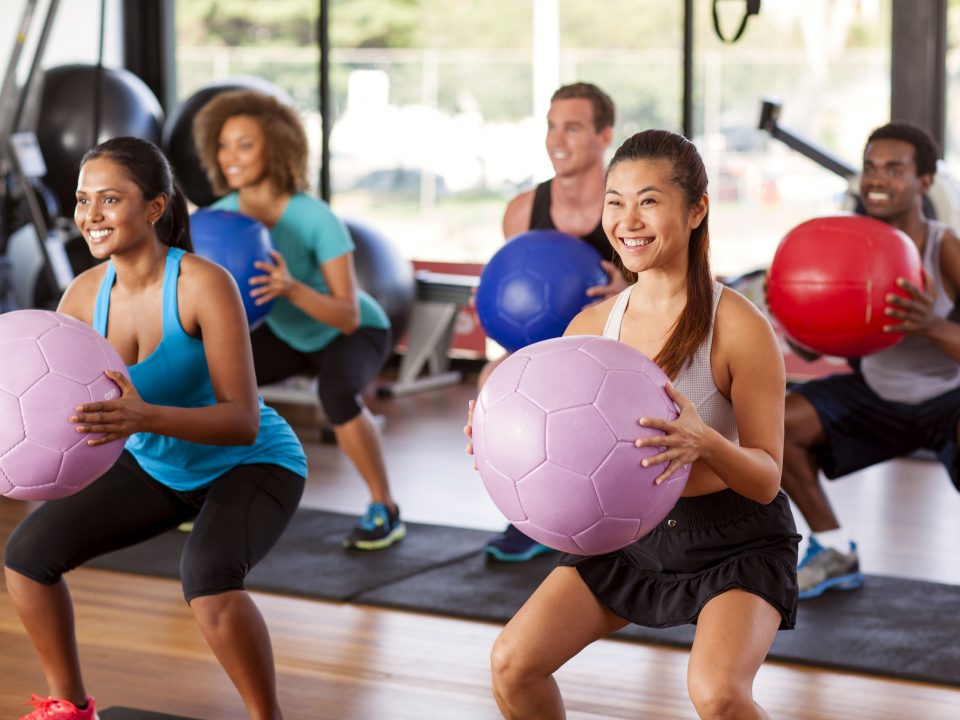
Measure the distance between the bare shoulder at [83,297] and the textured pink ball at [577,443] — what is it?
1.02 metres

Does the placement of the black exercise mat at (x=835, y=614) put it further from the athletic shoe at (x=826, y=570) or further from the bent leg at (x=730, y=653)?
the bent leg at (x=730, y=653)

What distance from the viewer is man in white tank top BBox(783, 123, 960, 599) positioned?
10.6 ft

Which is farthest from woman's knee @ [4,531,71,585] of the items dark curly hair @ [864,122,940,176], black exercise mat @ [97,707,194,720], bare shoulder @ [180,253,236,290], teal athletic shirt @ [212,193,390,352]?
dark curly hair @ [864,122,940,176]

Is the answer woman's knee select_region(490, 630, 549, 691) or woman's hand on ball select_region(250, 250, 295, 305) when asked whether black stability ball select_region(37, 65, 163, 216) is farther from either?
woman's knee select_region(490, 630, 549, 691)

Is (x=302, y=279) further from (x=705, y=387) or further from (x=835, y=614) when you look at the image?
(x=705, y=387)

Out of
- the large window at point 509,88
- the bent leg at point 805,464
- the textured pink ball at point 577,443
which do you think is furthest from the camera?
the large window at point 509,88

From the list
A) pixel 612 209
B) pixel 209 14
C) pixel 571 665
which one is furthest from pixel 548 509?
pixel 209 14

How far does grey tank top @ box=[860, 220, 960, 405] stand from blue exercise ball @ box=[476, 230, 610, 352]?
74cm

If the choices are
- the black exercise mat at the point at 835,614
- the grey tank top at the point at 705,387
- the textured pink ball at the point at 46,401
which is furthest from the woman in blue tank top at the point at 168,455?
the black exercise mat at the point at 835,614

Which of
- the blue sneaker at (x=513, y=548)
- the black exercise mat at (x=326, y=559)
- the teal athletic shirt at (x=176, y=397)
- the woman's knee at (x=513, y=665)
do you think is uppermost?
the teal athletic shirt at (x=176, y=397)

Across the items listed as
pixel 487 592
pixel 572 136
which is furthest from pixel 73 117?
pixel 487 592

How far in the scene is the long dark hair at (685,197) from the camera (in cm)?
202

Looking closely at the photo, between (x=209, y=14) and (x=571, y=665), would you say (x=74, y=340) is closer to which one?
(x=571, y=665)

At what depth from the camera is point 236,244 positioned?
3.51 meters
